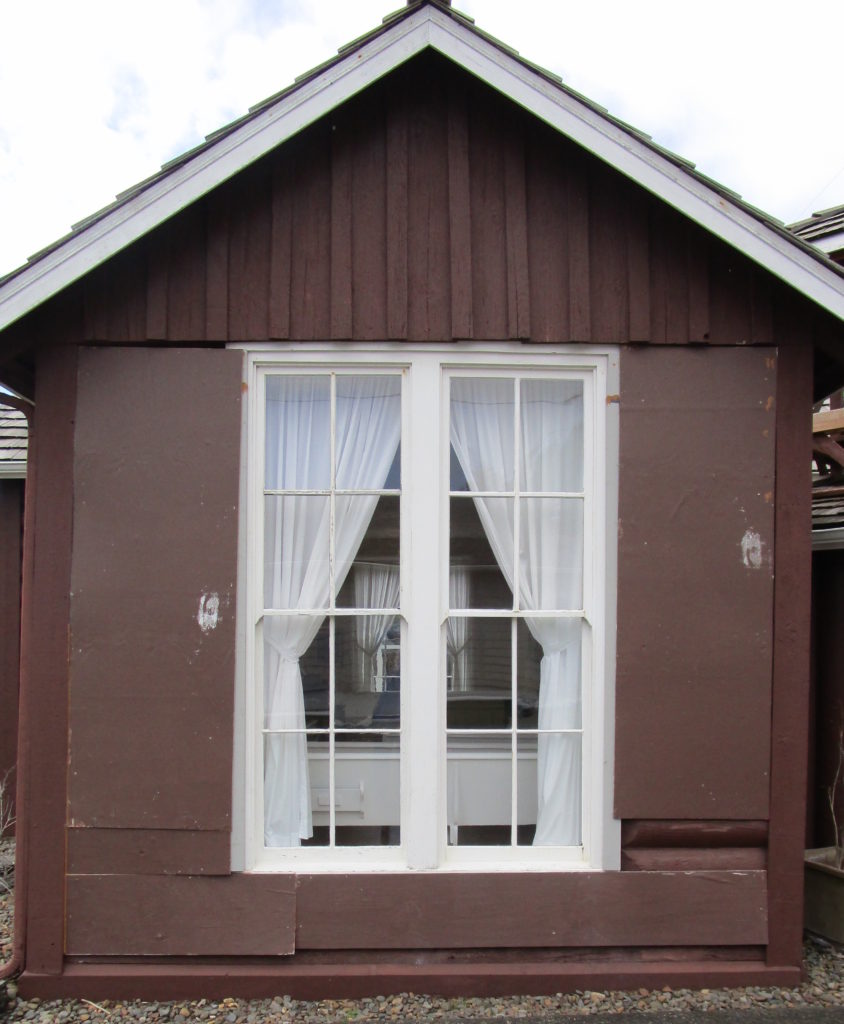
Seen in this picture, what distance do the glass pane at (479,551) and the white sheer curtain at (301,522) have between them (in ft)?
1.43

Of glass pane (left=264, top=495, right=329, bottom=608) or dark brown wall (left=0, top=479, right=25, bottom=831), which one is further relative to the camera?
dark brown wall (left=0, top=479, right=25, bottom=831)

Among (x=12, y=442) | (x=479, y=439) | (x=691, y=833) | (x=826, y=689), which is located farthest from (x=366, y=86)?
(x=826, y=689)

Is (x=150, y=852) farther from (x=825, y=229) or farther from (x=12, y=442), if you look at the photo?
(x=825, y=229)

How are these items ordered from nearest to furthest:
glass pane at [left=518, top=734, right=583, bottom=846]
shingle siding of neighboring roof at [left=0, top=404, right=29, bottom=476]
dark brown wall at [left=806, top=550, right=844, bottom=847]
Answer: glass pane at [left=518, top=734, right=583, bottom=846] → dark brown wall at [left=806, top=550, right=844, bottom=847] → shingle siding of neighboring roof at [left=0, top=404, right=29, bottom=476]

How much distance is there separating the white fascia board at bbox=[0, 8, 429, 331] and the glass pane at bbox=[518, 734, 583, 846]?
2980 millimetres

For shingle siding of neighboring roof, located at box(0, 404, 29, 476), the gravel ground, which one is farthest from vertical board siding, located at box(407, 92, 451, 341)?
shingle siding of neighboring roof, located at box(0, 404, 29, 476)

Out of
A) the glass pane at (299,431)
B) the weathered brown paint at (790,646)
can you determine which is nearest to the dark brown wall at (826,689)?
the weathered brown paint at (790,646)

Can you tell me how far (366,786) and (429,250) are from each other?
2569mm

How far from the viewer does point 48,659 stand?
3.90 m

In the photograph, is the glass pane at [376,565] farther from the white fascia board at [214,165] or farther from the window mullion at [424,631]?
the white fascia board at [214,165]

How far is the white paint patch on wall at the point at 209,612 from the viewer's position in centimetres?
390

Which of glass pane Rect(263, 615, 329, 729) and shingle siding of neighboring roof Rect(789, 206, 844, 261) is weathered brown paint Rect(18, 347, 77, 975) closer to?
glass pane Rect(263, 615, 329, 729)

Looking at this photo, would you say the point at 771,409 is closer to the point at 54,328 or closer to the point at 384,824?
the point at 384,824

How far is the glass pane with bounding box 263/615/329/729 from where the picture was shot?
159 inches
